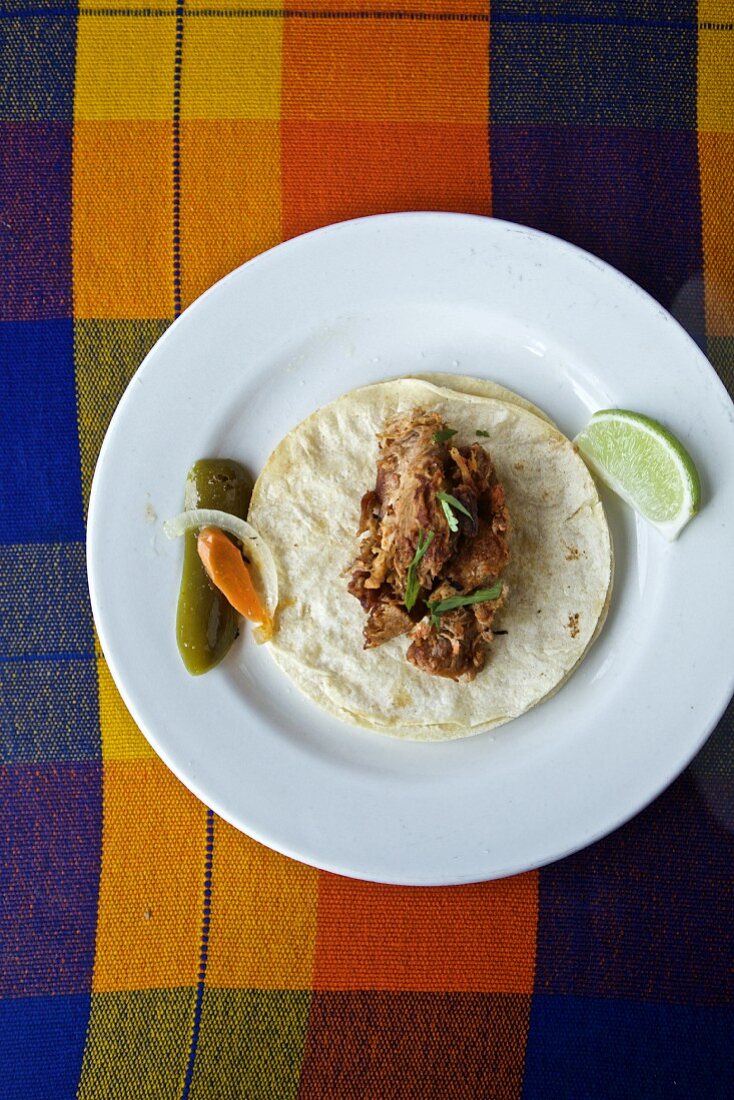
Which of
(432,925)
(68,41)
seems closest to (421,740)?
(432,925)

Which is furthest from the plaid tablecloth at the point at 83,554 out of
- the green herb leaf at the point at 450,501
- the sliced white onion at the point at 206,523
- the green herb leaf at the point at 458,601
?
the green herb leaf at the point at 450,501

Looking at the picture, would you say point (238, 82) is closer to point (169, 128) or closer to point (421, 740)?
point (169, 128)

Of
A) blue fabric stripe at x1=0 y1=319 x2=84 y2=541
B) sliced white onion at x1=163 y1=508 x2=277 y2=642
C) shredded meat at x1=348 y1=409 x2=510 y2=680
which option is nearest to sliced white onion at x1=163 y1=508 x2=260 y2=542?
sliced white onion at x1=163 y1=508 x2=277 y2=642

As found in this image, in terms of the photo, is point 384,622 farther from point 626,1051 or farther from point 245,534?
point 626,1051

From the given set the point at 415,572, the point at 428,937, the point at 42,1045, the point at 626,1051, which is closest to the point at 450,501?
the point at 415,572

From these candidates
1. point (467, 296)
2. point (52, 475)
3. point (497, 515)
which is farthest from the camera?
point (52, 475)

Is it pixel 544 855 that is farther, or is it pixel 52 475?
pixel 52 475

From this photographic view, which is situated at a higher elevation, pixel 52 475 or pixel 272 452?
pixel 272 452
